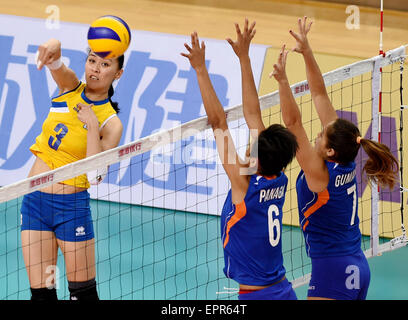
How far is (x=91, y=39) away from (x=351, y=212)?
2114 mm

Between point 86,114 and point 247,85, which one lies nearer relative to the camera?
point 247,85

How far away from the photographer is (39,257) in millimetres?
5695

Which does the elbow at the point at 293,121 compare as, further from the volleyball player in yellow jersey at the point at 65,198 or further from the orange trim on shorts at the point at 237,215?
the volleyball player in yellow jersey at the point at 65,198

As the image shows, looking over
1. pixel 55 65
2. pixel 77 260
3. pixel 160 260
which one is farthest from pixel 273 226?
pixel 160 260

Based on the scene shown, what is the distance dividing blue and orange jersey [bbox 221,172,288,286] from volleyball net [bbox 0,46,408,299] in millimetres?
1871

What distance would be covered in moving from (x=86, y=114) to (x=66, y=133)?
0.70 ft

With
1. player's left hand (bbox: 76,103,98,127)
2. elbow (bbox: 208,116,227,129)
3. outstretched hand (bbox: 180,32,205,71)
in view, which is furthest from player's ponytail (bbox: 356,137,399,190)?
player's left hand (bbox: 76,103,98,127)

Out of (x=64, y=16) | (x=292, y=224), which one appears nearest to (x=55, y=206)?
Answer: (x=292, y=224)

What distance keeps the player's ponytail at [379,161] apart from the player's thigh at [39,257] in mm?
2243

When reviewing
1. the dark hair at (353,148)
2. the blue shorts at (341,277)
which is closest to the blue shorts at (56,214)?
the blue shorts at (341,277)

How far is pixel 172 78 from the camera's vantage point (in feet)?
30.1

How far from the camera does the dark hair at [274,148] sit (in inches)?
193

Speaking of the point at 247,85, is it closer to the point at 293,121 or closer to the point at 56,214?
the point at 293,121
